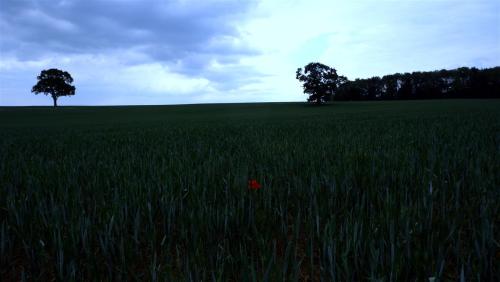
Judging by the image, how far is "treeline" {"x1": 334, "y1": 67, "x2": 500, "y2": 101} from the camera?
256 ft

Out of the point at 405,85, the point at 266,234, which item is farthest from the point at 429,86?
the point at 266,234

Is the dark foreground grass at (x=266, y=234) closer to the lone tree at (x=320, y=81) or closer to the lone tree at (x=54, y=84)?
the lone tree at (x=320, y=81)

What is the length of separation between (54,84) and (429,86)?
4139 inches

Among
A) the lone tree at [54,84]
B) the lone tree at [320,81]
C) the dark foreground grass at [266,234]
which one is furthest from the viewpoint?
the lone tree at [54,84]

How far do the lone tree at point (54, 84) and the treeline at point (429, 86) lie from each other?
7231 cm

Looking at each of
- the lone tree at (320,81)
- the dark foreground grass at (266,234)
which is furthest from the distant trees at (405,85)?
the dark foreground grass at (266,234)

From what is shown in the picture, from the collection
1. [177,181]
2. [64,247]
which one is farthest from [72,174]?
[64,247]

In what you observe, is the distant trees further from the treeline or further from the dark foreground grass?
the dark foreground grass

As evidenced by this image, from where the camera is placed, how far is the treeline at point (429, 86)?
78000 mm

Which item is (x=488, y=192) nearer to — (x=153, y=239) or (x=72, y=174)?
(x=153, y=239)

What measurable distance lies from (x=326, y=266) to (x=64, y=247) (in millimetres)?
1503

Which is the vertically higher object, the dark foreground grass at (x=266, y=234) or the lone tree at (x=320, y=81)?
the lone tree at (x=320, y=81)

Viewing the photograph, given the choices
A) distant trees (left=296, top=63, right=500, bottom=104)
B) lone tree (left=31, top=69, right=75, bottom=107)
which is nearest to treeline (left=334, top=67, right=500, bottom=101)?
distant trees (left=296, top=63, right=500, bottom=104)

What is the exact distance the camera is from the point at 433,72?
92500 millimetres
